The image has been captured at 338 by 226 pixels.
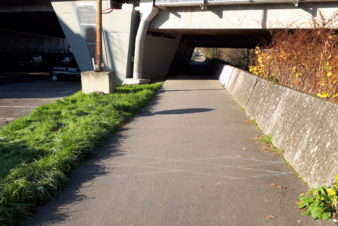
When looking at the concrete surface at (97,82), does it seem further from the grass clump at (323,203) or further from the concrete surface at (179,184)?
the grass clump at (323,203)

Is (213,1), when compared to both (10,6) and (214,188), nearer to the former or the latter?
(214,188)

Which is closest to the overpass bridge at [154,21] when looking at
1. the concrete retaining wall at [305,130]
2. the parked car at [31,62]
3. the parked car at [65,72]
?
the parked car at [65,72]

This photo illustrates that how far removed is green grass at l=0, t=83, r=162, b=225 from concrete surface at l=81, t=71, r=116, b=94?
201 centimetres

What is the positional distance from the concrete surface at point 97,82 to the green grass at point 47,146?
79.0 inches

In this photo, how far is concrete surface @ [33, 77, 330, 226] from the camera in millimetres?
3604

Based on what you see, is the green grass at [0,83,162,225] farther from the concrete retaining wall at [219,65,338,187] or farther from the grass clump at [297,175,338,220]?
the concrete retaining wall at [219,65,338,187]

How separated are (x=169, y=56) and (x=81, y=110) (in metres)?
17.8

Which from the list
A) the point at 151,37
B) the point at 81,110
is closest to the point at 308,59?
the point at 81,110

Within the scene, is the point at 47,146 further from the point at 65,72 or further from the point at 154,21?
the point at 65,72

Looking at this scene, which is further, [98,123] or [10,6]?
[10,6]

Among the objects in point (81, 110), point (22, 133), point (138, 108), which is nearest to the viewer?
point (22, 133)

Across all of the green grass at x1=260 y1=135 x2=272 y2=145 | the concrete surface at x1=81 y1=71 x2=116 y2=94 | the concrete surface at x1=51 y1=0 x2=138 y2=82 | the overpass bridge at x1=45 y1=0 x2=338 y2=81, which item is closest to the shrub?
the green grass at x1=260 y1=135 x2=272 y2=145

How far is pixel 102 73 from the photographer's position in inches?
492

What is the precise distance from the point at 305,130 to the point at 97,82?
366 inches
